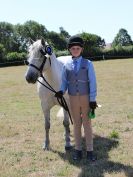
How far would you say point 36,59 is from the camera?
23.4 feet

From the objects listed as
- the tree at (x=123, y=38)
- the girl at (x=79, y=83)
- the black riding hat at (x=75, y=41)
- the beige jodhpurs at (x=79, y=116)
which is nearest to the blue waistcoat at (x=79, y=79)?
the girl at (x=79, y=83)

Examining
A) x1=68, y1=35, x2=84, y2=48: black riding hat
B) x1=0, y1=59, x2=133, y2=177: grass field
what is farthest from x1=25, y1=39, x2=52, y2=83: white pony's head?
x1=0, y1=59, x2=133, y2=177: grass field

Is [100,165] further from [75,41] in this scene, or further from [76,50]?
[75,41]

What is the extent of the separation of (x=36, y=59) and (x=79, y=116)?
1262 mm

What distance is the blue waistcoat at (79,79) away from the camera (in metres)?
6.66

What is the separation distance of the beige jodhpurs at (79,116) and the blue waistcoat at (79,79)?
0.10 m

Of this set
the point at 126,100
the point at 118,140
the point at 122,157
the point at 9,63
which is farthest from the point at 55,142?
the point at 9,63

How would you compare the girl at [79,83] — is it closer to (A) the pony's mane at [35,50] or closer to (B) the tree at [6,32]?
(A) the pony's mane at [35,50]

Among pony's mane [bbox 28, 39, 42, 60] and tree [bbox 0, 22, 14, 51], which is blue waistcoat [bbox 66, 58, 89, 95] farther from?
tree [bbox 0, 22, 14, 51]

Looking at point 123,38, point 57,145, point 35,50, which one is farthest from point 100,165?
point 123,38

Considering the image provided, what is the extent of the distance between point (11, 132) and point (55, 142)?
1635 millimetres

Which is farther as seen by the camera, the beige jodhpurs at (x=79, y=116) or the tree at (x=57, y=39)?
the tree at (x=57, y=39)

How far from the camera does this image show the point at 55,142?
8.52 metres

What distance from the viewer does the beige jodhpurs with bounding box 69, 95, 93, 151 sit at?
680 cm
